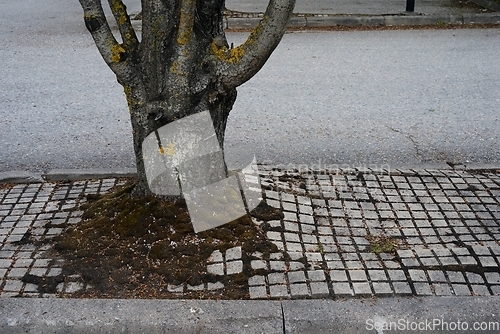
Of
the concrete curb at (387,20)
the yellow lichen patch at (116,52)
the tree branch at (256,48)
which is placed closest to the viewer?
the tree branch at (256,48)

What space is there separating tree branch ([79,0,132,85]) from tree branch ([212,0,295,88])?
0.54m

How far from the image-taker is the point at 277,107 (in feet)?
20.5

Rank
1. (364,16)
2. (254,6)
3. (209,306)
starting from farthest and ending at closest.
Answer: (254,6), (364,16), (209,306)

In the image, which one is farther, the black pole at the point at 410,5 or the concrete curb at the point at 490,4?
the concrete curb at the point at 490,4

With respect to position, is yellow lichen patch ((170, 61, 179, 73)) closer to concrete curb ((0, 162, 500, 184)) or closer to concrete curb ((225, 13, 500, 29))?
concrete curb ((0, 162, 500, 184))

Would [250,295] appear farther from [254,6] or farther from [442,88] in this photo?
[254,6]

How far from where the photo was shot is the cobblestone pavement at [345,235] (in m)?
3.12

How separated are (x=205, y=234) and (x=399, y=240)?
116 cm

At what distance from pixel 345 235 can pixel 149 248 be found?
117cm

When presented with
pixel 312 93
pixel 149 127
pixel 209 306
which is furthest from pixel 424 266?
pixel 312 93

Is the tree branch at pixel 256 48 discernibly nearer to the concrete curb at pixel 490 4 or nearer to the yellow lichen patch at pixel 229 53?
the yellow lichen patch at pixel 229 53

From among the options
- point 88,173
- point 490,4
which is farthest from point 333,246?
point 490,4

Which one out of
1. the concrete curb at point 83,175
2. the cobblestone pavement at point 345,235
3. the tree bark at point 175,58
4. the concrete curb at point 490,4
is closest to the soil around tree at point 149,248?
the cobblestone pavement at point 345,235

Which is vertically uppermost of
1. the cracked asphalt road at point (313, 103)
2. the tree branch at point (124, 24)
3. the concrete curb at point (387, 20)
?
the tree branch at point (124, 24)
